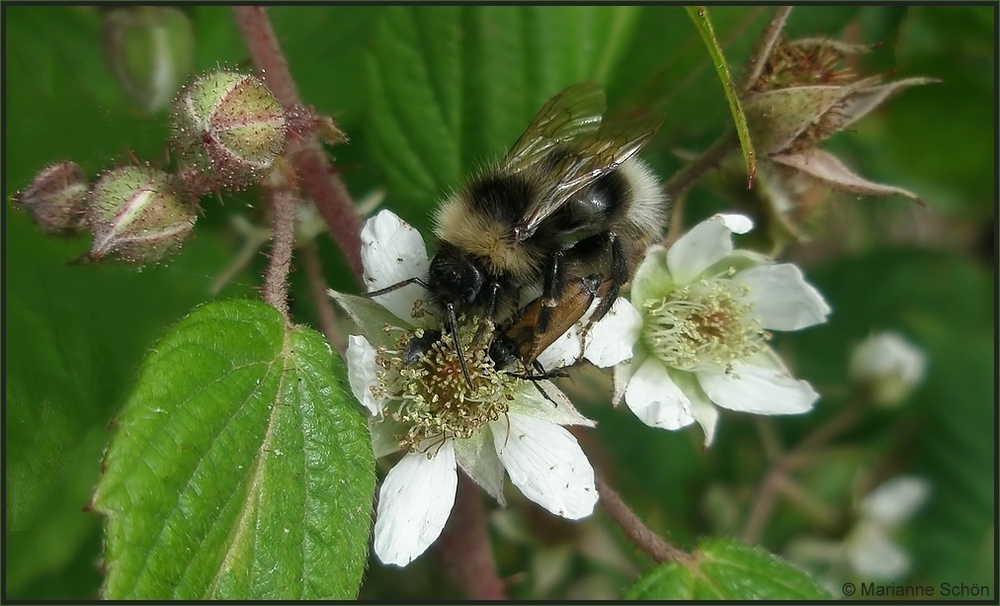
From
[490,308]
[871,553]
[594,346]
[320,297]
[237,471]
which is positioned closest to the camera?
[237,471]

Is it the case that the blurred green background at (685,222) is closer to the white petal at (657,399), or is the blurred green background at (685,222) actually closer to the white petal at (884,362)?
the white petal at (884,362)

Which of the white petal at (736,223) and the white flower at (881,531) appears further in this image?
the white flower at (881,531)

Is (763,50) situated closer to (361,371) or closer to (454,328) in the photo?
(454,328)

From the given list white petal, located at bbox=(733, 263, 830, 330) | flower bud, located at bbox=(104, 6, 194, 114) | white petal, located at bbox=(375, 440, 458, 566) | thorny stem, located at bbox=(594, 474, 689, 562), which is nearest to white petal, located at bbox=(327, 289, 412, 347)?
white petal, located at bbox=(375, 440, 458, 566)

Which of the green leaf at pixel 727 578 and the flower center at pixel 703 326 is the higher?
the flower center at pixel 703 326

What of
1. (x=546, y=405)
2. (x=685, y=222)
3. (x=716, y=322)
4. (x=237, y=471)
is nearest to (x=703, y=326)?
(x=716, y=322)

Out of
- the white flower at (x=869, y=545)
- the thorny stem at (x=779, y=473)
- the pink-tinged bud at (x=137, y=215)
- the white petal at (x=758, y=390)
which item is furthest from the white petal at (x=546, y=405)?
the white flower at (x=869, y=545)

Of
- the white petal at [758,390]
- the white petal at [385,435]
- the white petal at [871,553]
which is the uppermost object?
the white petal at [385,435]
